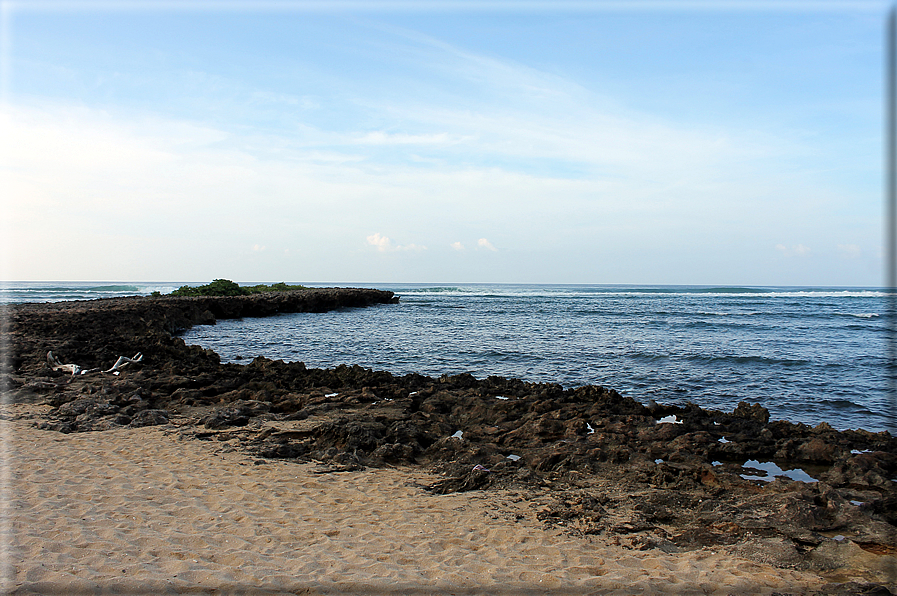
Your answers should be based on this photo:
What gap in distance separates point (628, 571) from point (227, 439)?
6436 millimetres

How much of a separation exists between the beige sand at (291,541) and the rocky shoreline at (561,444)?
49 centimetres

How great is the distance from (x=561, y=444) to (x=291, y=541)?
14.4 ft

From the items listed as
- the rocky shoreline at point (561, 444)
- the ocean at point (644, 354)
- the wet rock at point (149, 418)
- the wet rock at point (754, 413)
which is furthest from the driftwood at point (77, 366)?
the wet rock at point (754, 413)

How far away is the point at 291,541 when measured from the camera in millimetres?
4707

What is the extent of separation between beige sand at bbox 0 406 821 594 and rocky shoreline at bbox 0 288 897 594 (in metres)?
0.49

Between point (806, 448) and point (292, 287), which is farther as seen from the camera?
point (292, 287)

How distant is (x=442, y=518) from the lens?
5.40 meters

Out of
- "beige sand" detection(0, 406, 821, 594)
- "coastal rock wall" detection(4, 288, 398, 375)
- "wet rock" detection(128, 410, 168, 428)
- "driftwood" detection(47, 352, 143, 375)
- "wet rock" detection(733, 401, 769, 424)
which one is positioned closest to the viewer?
"beige sand" detection(0, 406, 821, 594)

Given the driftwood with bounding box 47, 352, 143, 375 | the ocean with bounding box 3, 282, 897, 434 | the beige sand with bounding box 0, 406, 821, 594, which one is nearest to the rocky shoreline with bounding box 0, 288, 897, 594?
the driftwood with bounding box 47, 352, 143, 375

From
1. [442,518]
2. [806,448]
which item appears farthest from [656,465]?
[442,518]

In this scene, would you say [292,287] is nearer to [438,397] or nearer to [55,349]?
[55,349]

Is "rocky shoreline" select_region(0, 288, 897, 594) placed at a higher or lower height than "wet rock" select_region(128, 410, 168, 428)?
lower

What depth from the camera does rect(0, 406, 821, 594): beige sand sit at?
3.93 metres

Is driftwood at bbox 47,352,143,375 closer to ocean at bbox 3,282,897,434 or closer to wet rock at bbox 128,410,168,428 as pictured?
ocean at bbox 3,282,897,434
